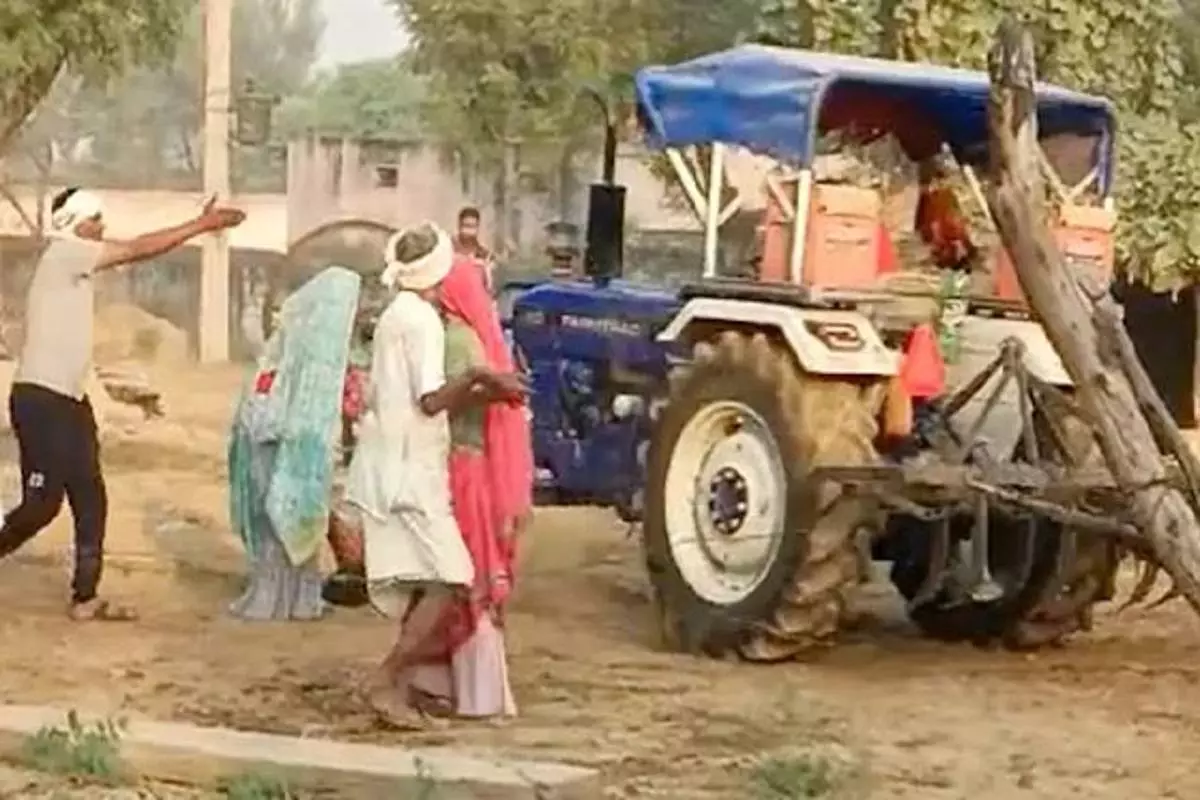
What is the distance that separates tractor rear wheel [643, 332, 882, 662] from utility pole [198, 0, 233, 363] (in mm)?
20636

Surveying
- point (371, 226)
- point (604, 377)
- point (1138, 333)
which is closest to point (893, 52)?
point (1138, 333)

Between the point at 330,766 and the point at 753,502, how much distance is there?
10.2 ft

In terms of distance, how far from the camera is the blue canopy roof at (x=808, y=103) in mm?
10156

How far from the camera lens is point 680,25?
2809cm

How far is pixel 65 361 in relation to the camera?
1036 centimetres

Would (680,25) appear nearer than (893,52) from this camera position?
No

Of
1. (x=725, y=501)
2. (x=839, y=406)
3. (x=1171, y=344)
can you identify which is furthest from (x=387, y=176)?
(x=839, y=406)

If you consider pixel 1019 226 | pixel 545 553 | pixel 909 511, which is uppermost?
pixel 1019 226

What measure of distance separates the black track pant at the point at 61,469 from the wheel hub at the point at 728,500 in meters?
2.37

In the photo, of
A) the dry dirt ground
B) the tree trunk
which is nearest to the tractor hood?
the dry dirt ground

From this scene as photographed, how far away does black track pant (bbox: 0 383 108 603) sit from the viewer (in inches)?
409

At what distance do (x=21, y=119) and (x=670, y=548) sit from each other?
38.3 feet

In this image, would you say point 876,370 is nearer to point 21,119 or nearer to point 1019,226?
point 1019,226

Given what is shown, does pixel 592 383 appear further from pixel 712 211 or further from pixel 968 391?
pixel 968 391
